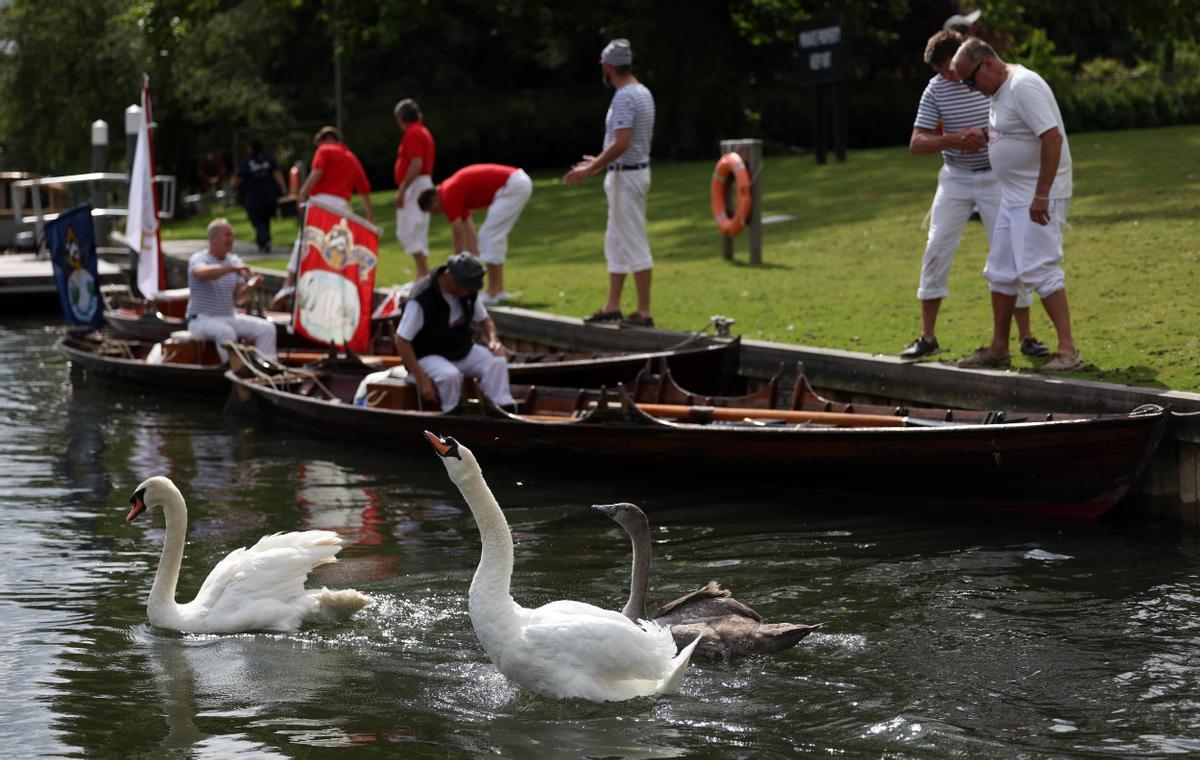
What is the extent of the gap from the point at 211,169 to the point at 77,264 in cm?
2200

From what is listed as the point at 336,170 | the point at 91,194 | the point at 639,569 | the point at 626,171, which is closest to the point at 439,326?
the point at 626,171

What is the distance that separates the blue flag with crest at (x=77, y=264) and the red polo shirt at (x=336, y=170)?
8.19 ft

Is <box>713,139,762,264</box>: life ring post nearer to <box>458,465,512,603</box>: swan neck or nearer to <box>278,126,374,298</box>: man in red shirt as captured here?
<box>278,126,374,298</box>: man in red shirt

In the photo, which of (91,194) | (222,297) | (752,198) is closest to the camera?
(222,297)

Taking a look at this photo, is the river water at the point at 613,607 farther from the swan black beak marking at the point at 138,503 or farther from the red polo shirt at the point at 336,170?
the red polo shirt at the point at 336,170

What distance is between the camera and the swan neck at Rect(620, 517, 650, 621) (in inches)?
271

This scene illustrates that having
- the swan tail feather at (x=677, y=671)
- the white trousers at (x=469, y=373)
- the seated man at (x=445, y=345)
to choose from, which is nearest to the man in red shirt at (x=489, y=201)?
the seated man at (x=445, y=345)

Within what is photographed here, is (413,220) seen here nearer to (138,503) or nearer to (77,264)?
(77,264)

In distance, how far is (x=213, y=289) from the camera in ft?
49.0

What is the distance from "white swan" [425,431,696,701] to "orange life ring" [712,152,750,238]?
10.8 metres

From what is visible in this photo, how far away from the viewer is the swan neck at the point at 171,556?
768 centimetres

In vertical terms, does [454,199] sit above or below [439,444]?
above

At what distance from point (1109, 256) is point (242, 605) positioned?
947cm

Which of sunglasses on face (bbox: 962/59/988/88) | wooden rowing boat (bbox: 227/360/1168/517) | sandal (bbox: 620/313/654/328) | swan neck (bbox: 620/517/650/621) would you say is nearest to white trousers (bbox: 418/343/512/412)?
wooden rowing boat (bbox: 227/360/1168/517)
